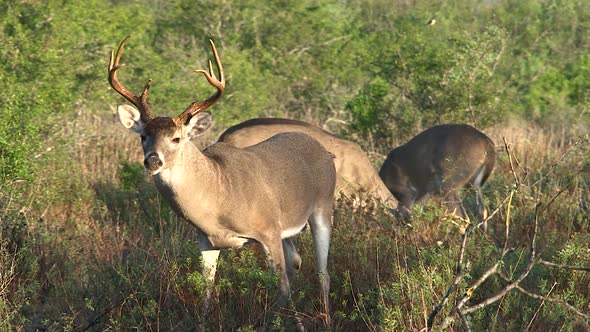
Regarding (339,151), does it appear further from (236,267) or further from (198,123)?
(236,267)

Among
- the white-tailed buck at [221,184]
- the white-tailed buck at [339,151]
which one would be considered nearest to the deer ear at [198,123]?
the white-tailed buck at [221,184]

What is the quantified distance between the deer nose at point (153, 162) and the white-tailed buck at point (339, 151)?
389cm

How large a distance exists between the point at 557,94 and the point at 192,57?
411 inches

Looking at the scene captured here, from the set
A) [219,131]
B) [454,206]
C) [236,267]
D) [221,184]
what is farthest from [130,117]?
[219,131]

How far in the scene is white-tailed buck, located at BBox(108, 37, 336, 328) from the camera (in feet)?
24.2

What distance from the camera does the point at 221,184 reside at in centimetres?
760

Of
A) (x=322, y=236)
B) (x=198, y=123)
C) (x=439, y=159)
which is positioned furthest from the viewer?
(x=439, y=159)

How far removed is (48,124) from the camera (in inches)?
455

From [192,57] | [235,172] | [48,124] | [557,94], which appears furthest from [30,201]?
[557,94]

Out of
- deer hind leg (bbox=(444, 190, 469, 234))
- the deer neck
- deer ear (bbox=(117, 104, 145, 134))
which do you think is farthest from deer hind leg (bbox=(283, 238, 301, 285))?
deer hind leg (bbox=(444, 190, 469, 234))

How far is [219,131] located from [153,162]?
8974mm

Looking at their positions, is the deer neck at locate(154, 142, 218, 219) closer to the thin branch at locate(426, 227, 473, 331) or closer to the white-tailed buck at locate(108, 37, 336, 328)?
the white-tailed buck at locate(108, 37, 336, 328)

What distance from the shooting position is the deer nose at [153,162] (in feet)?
23.2

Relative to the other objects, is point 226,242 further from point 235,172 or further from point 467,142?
point 467,142
